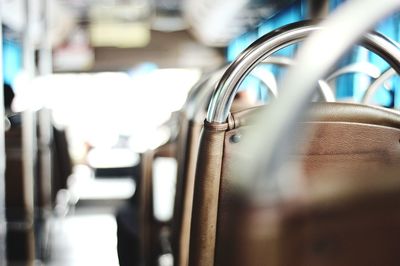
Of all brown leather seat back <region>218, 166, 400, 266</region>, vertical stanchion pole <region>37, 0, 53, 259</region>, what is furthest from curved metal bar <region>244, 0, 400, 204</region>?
vertical stanchion pole <region>37, 0, 53, 259</region>

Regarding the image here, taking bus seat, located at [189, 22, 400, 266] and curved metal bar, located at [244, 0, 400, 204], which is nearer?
curved metal bar, located at [244, 0, 400, 204]

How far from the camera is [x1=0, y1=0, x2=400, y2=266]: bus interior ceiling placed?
0.50 m

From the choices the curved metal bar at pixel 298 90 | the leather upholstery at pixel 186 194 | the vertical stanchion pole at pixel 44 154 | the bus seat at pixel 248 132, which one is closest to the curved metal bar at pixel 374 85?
the leather upholstery at pixel 186 194

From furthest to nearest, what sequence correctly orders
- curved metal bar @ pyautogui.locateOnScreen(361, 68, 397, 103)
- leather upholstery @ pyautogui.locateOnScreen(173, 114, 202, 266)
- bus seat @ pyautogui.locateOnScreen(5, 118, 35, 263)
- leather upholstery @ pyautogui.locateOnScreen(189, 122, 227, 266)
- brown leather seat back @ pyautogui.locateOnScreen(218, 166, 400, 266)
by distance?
bus seat @ pyautogui.locateOnScreen(5, 118, 35, 263) → curved metal bar @ pyautogui.locateOnScreen(361, 68, 397, 103) → leather upholstery @ pyautogui.locateOnScreen(173, 114, 202, 266) → leather upholstery @ pyautogui.locateOnScreen(189, 122, 227, 266) → brown leather seat back @ pyautogui.locateOnScreen(218, 166, 400, 266)

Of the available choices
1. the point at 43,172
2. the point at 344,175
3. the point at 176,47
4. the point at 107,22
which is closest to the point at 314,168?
the point at 344,175

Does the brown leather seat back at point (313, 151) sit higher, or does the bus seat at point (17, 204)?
the brown leather seat back at point (313, 151)

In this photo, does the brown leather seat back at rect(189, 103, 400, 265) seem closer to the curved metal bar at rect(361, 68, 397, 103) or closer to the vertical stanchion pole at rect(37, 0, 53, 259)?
the curved metal bar at rect(361, 68, 397, 103)

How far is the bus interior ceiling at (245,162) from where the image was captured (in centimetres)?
50

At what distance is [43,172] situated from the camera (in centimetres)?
414

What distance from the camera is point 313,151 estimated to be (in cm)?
89

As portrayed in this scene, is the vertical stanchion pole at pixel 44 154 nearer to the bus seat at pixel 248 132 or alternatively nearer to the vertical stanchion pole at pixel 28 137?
the vertical stanchion pole at pixel 28 137

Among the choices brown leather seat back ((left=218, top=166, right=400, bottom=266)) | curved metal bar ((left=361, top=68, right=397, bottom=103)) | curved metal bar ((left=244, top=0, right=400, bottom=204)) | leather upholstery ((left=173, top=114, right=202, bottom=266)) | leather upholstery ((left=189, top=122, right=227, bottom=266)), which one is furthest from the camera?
curved metal bar ((left=361, top=68, right=397, bottom=103))

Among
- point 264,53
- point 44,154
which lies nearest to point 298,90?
point 264,53

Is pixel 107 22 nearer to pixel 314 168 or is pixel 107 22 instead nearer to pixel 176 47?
pixel 176 47
